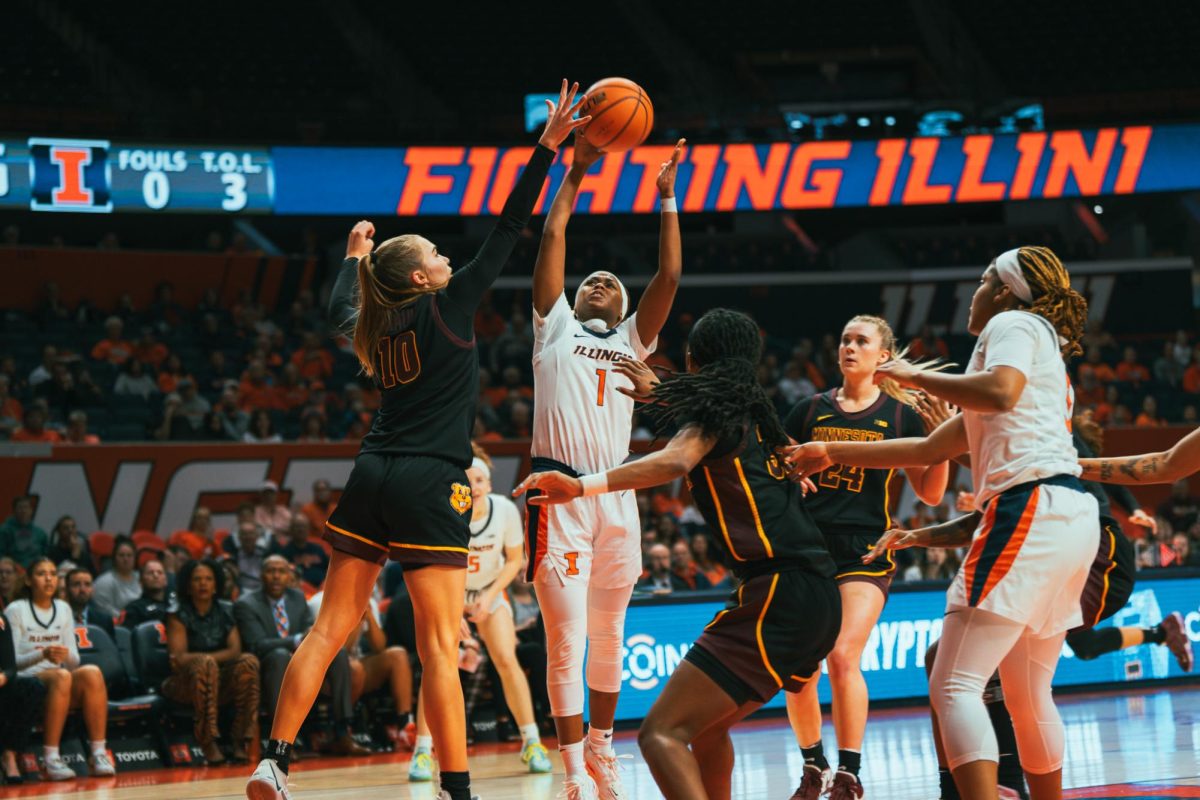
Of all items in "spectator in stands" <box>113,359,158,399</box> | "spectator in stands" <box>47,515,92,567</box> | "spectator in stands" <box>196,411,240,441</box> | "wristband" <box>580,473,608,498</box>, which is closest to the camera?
"wristband" <box>580,473,608,498</box>

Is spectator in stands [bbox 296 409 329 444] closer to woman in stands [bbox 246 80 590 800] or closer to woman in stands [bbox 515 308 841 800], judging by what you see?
woman in stands [bbox 246 80 590 800]

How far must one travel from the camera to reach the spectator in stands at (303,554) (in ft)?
42.7

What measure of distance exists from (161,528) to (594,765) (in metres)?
11.9

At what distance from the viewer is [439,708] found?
5066 millimetres

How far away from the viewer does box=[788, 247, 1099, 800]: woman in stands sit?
448 cm

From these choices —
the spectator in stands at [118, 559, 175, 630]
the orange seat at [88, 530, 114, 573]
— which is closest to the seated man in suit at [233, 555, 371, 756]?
the spectator in stands at [118, 559, 175, 630]

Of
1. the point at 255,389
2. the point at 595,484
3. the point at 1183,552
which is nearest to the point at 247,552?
the point at 255,389

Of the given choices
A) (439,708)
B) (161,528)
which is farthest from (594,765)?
(161,528)

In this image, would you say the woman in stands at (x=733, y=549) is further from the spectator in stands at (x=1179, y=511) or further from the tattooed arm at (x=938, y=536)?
the spectator in stands at (x=1179, y=511)

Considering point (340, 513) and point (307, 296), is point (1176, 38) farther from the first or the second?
point (340, 513)

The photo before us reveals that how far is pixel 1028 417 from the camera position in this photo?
182 inches

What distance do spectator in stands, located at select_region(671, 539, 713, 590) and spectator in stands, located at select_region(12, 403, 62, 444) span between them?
7.61 m

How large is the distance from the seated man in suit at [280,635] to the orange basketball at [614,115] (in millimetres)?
5017

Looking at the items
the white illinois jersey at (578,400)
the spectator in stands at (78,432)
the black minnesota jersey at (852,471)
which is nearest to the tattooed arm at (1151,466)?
the black minnesota jersey at (852,471)
